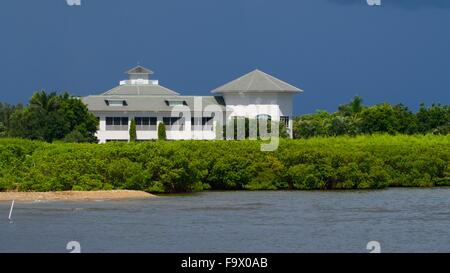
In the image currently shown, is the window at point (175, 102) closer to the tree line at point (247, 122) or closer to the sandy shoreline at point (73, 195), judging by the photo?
the tree line at point (247, 122)

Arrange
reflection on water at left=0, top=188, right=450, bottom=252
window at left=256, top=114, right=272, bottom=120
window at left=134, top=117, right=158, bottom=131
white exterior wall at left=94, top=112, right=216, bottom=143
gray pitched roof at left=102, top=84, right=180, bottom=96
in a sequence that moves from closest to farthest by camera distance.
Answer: reflection on water at left=0, top=188, right=450, bottom=252, window at left=256, top=114, right=272, bottom=120, white exterior wall at left=94, top=112, right=216, bottom=143, window at left=134, top=117, right=158, bottom=131, gray pitched roof at left=102, top=84, right=180, bottom=96

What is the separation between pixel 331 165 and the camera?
71.7 metres

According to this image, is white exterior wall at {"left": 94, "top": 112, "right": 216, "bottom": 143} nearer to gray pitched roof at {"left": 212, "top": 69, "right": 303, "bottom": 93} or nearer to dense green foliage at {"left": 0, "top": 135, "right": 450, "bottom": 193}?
gray pitched roof at {"left": 212, "top": 69, "right": 303, "bottom": 93}

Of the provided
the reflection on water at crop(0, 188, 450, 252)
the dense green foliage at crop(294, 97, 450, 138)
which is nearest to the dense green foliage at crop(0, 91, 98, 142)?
the dense green foliage at crop(294, 97, 450, 138)

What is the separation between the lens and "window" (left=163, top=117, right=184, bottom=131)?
99000 millimetres

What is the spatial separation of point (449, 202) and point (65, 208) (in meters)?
18.8

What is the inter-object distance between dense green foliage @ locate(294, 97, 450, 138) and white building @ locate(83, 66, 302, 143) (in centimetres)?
404

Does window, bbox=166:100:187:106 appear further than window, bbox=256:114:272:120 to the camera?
Yes

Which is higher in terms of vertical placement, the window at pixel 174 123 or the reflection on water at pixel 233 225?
the window at pixel 174 123

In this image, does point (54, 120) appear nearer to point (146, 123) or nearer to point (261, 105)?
Answer: point (146, 123)

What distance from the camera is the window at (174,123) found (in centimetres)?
9900

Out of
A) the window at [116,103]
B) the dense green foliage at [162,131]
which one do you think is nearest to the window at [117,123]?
the window at [116,103]

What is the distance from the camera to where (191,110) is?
10025cm

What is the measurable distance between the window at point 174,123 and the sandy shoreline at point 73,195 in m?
36.1
